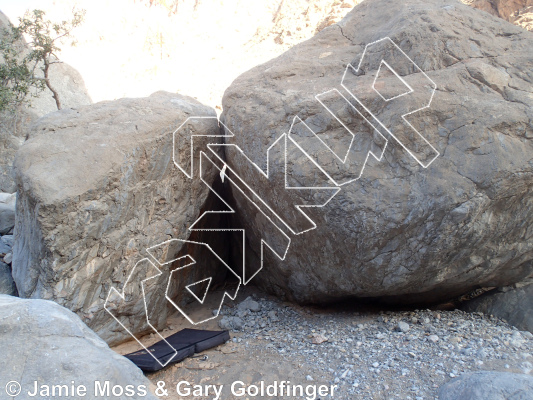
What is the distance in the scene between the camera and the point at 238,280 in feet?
12.7

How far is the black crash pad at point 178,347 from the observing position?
253 centimetres

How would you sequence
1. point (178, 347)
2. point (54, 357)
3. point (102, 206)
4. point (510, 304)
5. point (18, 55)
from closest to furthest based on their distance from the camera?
point (54, 357), point (102, 206), point (178, 347), point (510, 304), point (18, 55)

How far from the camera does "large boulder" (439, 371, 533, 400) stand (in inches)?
67.4

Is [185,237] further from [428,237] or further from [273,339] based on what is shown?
[428,237]

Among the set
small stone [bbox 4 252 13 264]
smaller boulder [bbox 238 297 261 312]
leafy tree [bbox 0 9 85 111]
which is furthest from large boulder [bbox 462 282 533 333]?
leafy tree [bbox 0 9 85 111]

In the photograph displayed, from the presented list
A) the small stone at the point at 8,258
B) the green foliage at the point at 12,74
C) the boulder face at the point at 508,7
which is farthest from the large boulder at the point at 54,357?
the boulder face at the point at 508,7

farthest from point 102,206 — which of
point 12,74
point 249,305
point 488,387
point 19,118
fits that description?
point 19,118

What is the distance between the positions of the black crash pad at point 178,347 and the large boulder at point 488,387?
141cm

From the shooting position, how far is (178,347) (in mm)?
2713

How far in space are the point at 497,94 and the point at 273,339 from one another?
196cm

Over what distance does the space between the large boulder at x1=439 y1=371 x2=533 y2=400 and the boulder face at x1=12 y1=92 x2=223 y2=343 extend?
1905mm

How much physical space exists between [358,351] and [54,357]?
4.93ft

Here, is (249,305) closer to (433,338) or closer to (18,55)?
(433,338)

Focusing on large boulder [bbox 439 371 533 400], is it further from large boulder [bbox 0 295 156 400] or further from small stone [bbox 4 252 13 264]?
small stone [bbox 4 252 13 264]
